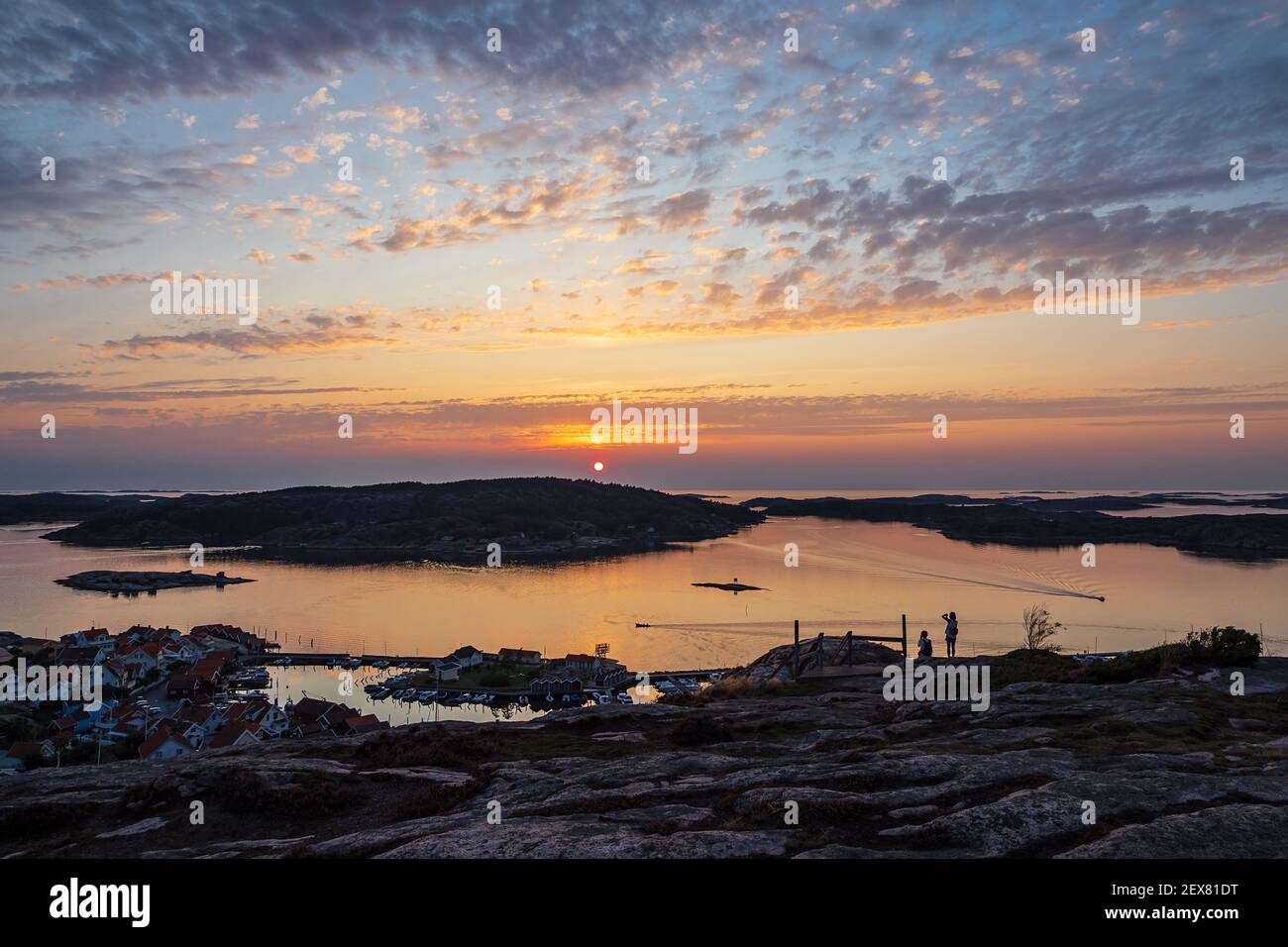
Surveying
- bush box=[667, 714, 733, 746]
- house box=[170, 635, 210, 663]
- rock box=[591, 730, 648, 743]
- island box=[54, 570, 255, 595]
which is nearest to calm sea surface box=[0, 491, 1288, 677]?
island box=[54, 570, 255, 595]

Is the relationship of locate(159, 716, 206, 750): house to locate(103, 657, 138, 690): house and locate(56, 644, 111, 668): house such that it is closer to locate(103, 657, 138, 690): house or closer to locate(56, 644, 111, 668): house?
locate(103, 657, 138, 690): house

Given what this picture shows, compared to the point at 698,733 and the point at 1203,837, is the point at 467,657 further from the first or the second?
the point at 1203,837

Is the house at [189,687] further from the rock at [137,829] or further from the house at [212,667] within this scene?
the rock at [137,829]

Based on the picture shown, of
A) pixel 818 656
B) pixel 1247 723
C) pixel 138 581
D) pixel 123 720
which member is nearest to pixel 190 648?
pixel 123 720

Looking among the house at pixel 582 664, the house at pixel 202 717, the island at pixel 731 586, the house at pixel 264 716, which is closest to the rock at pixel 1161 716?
the house at pixel 264 716

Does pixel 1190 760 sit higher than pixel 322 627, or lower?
higher

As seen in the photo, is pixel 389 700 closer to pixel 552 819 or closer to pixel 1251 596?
pixel 552 819
